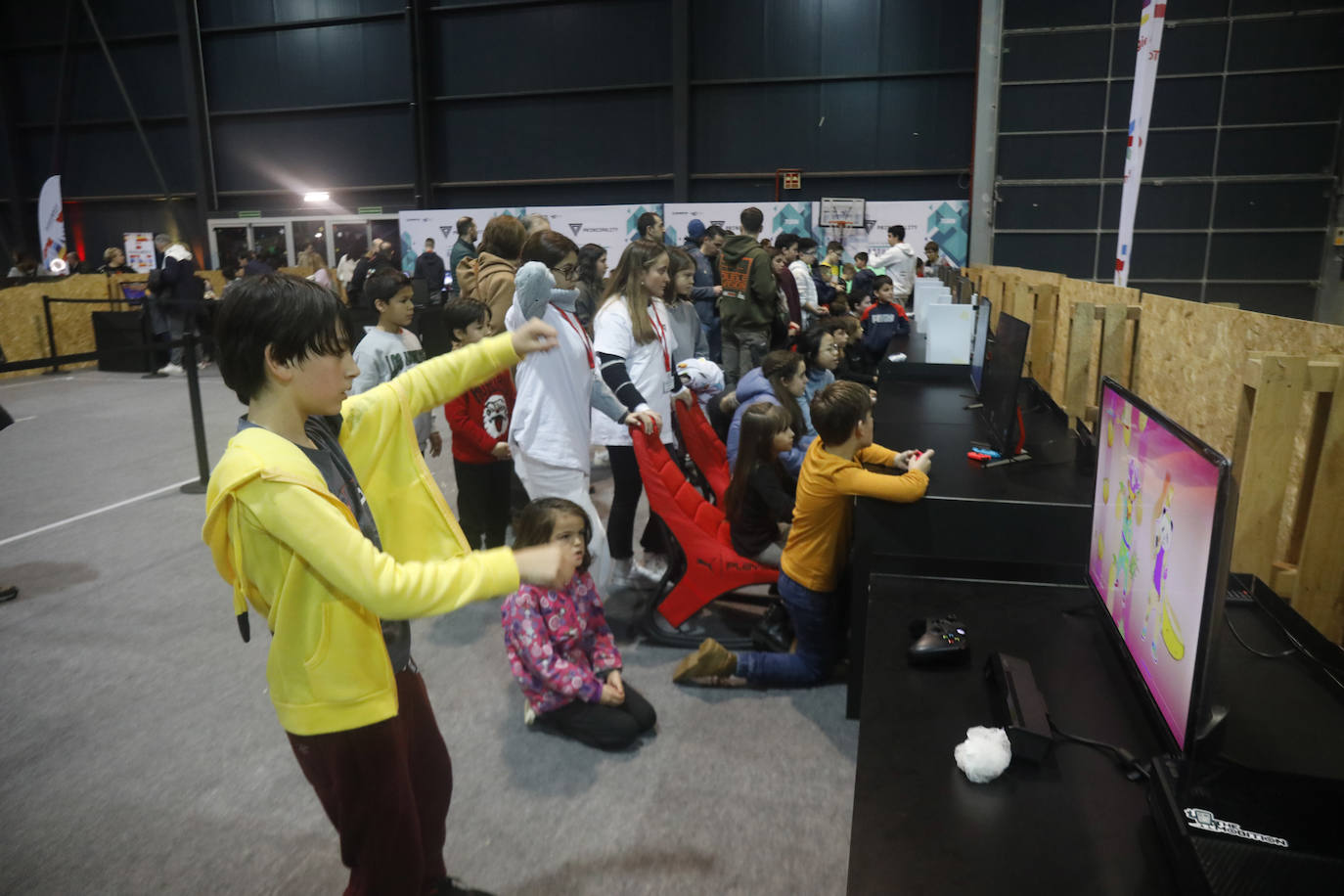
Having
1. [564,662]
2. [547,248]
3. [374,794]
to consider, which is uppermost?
[547,248]

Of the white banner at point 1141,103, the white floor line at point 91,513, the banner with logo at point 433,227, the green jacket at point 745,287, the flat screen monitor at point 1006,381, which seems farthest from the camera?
the banner with logo at point 433,227

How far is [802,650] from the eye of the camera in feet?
9.52

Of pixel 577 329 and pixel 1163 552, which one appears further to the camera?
pixel 577 329

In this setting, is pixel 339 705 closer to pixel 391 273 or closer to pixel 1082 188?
pixel 391 273

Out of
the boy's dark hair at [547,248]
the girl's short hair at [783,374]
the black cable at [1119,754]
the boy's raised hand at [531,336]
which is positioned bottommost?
the black cable at [1119,754]

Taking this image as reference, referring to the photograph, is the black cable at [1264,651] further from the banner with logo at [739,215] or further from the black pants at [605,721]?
the banner with logo at [739,215]

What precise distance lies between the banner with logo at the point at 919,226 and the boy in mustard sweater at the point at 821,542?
9.45m

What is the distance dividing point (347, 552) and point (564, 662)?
4.97 ft

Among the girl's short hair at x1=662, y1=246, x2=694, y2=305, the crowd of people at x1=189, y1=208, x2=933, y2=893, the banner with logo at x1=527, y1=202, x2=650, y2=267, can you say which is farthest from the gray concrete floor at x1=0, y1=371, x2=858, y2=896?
the banner with logo at x1=527, y1=202, x2=650, y2=267

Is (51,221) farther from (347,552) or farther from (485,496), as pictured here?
(347,552)

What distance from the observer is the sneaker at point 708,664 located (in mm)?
2881

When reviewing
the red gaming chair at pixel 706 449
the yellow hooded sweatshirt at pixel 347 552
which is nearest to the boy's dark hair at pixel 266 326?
the yellow hooded sweatshirt at pixel 347 552

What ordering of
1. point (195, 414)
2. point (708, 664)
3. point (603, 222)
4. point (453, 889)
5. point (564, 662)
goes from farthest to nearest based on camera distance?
1. point (603, 222)
2. point (195, 414)
3. point (708, 664)
4. point (564, 662)
5. point (453, 889)

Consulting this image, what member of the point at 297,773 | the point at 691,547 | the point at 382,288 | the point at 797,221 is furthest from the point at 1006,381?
the point at 797,221
